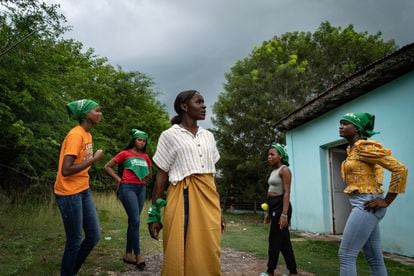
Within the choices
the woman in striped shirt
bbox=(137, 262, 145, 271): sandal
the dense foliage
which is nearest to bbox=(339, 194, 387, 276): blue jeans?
the woman in striped shirt

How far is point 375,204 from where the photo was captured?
299 centimetres

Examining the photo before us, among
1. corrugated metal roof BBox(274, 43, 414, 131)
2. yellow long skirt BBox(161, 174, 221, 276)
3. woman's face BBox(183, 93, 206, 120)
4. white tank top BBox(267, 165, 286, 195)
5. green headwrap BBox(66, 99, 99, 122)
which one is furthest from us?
corrugated metal roof BBox(274, 43, 414, 131)

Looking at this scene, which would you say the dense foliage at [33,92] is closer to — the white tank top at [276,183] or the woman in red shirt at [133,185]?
the woman in red shirt at [133,185]

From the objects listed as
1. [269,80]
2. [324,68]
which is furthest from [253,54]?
[324,68]

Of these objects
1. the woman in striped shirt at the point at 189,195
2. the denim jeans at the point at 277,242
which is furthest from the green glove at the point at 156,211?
the denim jeans at the point at 277,242

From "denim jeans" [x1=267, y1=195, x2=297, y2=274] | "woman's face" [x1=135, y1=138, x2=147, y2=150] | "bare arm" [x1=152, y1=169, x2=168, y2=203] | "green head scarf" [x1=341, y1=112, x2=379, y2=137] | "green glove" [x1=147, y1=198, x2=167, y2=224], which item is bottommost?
"denim jeans" [x1=267, y1=195, x2=297, y2=274]

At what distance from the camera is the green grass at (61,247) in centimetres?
468

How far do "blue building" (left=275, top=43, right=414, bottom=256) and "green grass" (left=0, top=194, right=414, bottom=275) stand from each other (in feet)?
3.99

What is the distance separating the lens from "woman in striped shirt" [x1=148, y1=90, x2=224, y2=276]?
8.36 ft

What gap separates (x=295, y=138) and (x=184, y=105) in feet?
28.3

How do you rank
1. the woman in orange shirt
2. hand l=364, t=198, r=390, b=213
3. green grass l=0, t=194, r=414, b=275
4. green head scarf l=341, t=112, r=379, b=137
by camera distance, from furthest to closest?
green grass l=0, t=194, r=414, b=275, the woman in orange shirt, green head scarf l=341, t=112, r=379, b=137, hand l=364, t=198, r=390, b=213

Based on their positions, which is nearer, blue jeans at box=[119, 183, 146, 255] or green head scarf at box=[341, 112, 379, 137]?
green head scarf at box=[341, 112, 379, 137]

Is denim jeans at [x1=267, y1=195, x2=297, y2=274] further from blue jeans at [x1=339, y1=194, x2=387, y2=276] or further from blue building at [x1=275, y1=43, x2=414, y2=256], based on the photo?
blue building at [x1=275, y1=43, x2=414, y2=256]

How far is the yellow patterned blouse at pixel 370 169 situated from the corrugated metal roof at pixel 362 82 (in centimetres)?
376
